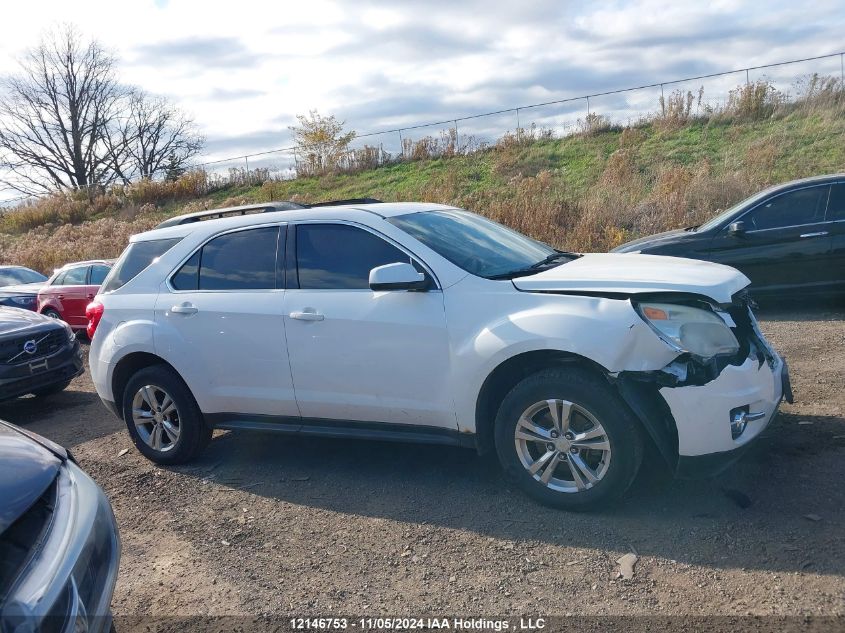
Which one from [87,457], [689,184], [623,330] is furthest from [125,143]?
[623,330]

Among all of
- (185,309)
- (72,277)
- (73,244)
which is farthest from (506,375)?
(73,244)

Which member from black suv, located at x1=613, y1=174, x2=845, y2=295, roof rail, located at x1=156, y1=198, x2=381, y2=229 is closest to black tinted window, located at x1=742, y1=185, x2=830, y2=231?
black suv, located at x1=613, y1=174, x2=845, y2=295

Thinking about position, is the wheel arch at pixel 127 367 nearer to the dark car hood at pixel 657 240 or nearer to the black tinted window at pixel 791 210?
the dark car hood at pixel 657 240

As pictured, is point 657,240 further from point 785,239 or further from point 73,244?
point 73,244

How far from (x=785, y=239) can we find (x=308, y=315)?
6.65 meters

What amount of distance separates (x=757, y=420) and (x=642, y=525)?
84 cm

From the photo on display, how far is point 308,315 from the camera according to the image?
189 inches

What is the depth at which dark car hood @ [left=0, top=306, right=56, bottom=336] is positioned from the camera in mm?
7902

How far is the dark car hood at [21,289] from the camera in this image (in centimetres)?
1408

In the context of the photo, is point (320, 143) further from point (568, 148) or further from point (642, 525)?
point (642, 525)

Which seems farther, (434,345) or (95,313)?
(95,313)

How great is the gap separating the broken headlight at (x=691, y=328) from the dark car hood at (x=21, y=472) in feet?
9.55

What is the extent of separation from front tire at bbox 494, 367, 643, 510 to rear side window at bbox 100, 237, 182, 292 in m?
3.08

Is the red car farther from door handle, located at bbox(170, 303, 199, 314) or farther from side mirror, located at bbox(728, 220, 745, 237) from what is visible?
side mirror, located at bbox(728, 220, 745, 237)
